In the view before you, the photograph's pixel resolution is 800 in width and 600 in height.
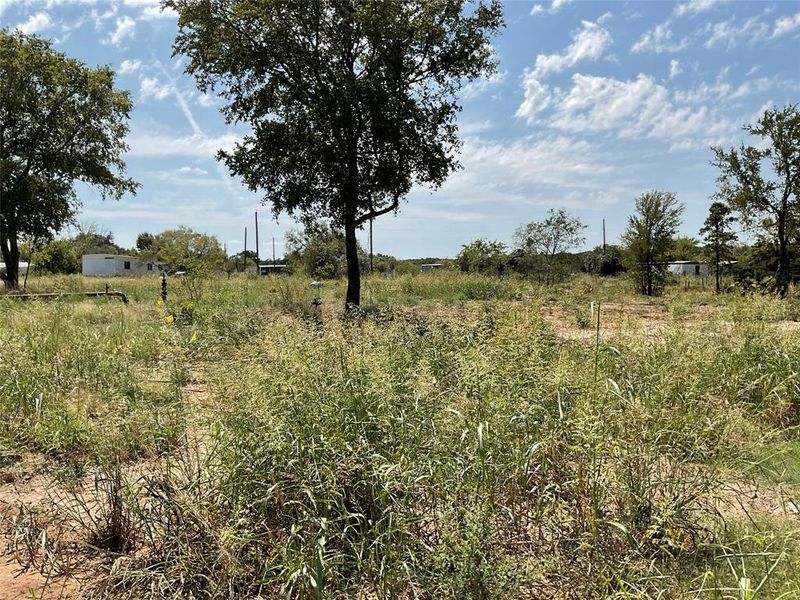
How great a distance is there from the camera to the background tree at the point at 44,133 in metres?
19.1

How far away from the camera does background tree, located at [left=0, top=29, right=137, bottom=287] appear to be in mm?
19109

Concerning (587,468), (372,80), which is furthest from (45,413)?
(372,80)

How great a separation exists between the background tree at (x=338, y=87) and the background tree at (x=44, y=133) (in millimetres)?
12052

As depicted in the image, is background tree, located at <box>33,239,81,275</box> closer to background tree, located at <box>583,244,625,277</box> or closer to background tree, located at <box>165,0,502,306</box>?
background tree, located at <box>165,0,502,306</box>

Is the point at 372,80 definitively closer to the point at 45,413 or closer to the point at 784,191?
the point at 45,413

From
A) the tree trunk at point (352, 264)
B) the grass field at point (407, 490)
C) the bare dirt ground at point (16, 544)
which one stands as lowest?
the bare dirt ground at point (16, 544)

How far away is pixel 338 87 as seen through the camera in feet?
37.8

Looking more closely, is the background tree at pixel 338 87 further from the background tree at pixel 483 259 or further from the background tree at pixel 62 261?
the background tree at pixel 62 261

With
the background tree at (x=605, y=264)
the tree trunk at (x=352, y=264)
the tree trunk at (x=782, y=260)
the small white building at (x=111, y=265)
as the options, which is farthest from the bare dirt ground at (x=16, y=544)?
the small white building at (x=111, y=265)

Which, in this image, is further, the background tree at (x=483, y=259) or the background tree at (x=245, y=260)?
the background tree at (x=245, y=260)

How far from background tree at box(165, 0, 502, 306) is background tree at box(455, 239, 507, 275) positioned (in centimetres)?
1166

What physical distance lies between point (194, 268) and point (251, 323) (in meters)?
6.16

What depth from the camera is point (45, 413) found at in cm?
373

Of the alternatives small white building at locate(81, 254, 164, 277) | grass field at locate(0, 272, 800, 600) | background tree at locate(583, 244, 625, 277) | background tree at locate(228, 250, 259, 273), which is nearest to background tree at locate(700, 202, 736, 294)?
background tree at locate(583, 244, 625, 277)
